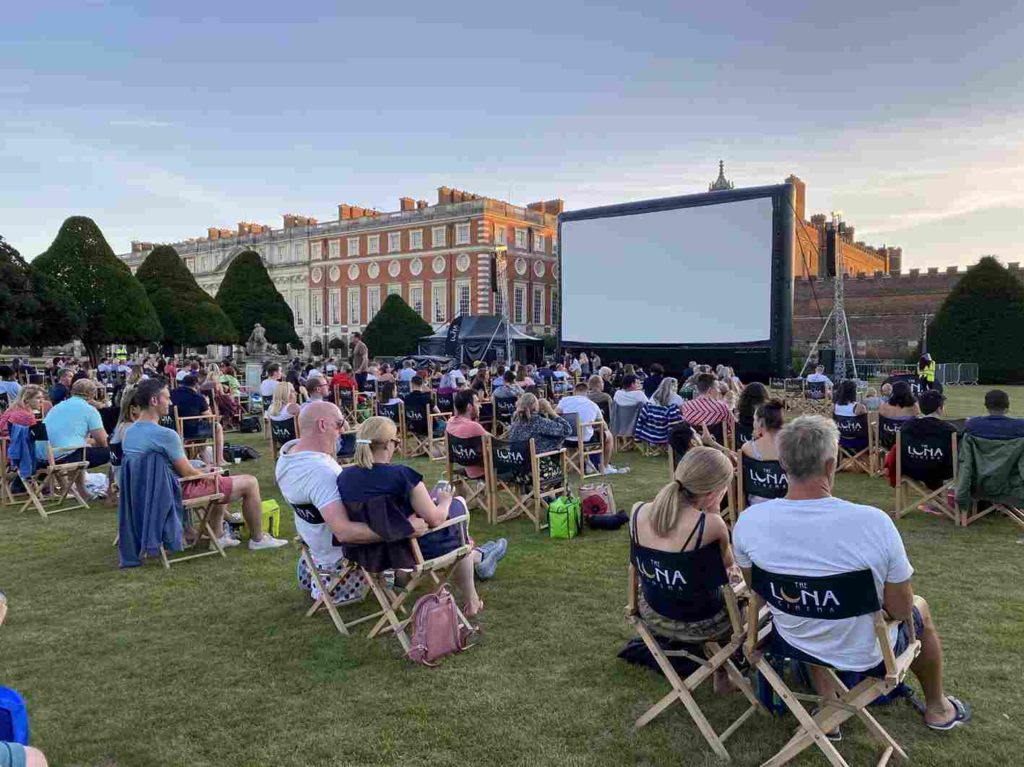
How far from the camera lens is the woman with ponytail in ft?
9.40

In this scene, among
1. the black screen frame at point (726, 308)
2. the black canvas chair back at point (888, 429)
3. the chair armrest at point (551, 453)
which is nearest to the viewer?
the chair armrest at point (551, 453)

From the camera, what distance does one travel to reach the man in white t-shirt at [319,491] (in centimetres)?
393


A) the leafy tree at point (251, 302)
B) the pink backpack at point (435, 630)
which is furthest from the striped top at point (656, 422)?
the leafy tree at point (251, 302)

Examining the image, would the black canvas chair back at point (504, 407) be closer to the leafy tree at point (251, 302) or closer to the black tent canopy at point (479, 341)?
the black tent canopy at point (479, 341)

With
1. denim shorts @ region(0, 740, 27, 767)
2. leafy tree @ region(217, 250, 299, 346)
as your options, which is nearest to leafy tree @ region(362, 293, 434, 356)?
leafy tree @ region(217, 250, 299, 346)

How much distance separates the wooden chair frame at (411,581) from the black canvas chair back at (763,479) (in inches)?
91.3

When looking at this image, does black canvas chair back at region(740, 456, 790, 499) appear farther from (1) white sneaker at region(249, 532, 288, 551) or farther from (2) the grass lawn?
(1) white sneaker at region(249, 532, 288, 551)

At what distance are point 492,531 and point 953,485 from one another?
157 inches

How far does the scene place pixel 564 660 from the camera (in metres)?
3.68

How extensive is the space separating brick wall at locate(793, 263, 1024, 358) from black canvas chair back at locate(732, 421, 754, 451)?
115 feet

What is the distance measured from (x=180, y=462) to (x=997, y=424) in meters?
6.57

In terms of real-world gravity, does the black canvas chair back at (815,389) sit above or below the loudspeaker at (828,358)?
below

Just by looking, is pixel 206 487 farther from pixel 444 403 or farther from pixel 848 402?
pixel 848 402

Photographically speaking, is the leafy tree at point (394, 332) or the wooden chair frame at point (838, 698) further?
the leafy tree at point (394, 332)
